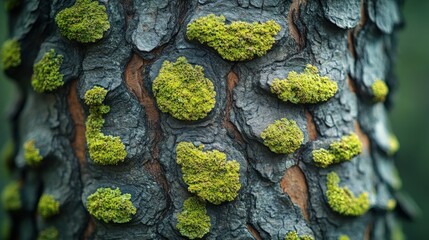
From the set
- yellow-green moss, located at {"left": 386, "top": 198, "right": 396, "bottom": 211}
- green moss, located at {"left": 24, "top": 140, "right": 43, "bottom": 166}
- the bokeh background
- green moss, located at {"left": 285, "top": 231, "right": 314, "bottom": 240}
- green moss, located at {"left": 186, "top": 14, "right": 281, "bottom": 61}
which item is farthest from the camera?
the bokeh background

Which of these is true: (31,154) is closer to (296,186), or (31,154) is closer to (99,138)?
(99,138)

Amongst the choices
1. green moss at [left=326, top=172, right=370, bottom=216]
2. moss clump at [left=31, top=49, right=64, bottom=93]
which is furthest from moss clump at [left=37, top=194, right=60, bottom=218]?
green moss at [left=326, top=172, right=370, bottom=216]

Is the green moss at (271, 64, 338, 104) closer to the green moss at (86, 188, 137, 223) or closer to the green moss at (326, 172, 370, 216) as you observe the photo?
the green moss at (326, 172, 370, 216)

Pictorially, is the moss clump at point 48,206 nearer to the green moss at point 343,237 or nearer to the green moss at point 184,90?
the green moss at point 184,90

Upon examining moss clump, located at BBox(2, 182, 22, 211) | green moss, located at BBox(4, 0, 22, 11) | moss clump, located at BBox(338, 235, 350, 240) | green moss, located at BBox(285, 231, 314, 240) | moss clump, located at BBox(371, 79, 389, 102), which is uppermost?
moss clump, located at BBox(371, 79, 389, 102)

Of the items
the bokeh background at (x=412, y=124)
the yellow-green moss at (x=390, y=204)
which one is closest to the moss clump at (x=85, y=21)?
the yellow-green moss at (x=390, y=204)

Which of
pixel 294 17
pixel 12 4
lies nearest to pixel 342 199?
pixel 294 17

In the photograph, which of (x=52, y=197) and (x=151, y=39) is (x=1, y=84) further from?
(x=151, y=39)
